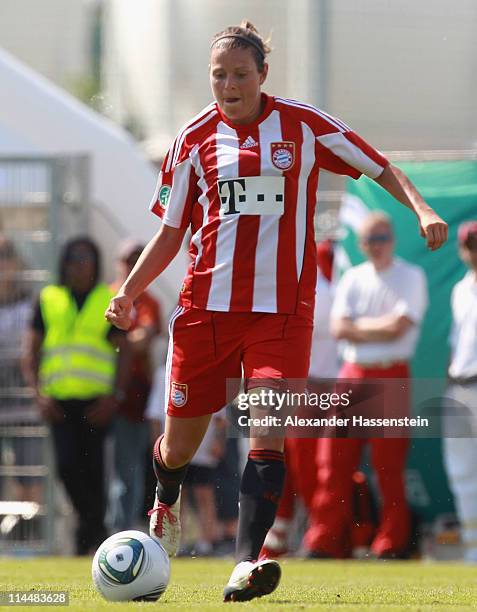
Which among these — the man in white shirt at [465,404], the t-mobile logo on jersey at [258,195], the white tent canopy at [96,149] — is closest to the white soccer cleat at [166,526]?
the t-mobile logo on jersey at [258,195]

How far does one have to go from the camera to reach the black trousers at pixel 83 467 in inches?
396

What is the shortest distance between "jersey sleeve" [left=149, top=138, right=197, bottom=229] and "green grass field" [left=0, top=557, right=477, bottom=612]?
5.01 ft

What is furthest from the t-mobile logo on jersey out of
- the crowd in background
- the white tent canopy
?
the white tent canopy

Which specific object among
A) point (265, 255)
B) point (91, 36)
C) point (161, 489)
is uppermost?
point (91, 36)

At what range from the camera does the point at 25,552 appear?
10.5m

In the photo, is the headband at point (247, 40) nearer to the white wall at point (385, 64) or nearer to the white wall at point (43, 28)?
the white wall at point (385, 64)

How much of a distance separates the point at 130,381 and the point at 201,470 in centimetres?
80

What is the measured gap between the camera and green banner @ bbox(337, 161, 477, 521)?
10.6 m

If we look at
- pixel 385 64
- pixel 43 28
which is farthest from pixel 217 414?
pixel 43 28

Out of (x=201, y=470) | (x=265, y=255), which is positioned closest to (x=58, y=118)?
(x=201, y=470)

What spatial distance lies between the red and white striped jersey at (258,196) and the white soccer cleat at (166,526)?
893mm

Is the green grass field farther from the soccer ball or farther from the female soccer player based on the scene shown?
the female soccer player

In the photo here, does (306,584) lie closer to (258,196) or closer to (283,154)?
(258,196)

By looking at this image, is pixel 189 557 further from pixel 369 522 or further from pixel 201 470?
pixel 369 522
